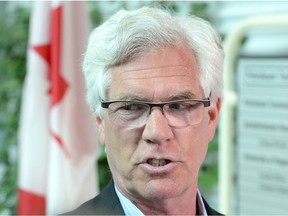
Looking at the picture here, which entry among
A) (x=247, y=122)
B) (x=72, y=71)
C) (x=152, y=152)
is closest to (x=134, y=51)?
(x=152, y=152)

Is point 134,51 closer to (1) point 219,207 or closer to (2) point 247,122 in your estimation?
(1) point 219,207

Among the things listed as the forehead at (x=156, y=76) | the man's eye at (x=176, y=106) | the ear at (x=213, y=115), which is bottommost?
the ear at (x=213, y=115)

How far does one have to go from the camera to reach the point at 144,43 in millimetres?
668

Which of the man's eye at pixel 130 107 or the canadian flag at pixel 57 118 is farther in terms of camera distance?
the canadian flag at pixel 57 118

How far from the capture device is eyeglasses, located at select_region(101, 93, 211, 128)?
2.21 ft

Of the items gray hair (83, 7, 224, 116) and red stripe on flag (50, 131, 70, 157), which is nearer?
gray hair (83, 7, 224, 116)

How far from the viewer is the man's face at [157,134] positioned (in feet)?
2.18

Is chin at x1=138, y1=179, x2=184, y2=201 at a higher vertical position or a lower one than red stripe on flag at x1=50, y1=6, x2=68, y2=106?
lower

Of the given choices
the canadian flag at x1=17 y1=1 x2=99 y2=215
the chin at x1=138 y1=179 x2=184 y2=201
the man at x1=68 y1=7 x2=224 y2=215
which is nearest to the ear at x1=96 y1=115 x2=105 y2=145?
the man at x1=68 y1=7 x2=224 y2=215

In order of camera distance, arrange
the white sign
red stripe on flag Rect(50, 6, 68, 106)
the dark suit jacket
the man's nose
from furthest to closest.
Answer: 1. the white sign
2. red stripe on flag Rect(50, 6, 68, 106)
3. the dark suit jacket
4. the man's nose

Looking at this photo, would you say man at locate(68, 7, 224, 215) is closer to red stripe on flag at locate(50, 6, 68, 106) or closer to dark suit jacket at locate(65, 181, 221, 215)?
dark suit jacket at locate(65, 181, 221, 215)

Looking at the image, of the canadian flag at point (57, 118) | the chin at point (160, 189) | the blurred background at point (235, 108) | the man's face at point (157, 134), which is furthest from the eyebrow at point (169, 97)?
the blurred background at point (235, 108)

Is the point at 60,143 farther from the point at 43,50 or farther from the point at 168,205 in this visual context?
the point at 168,205

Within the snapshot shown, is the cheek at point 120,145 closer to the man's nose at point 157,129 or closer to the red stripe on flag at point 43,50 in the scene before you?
the man's nose at point 157,129
